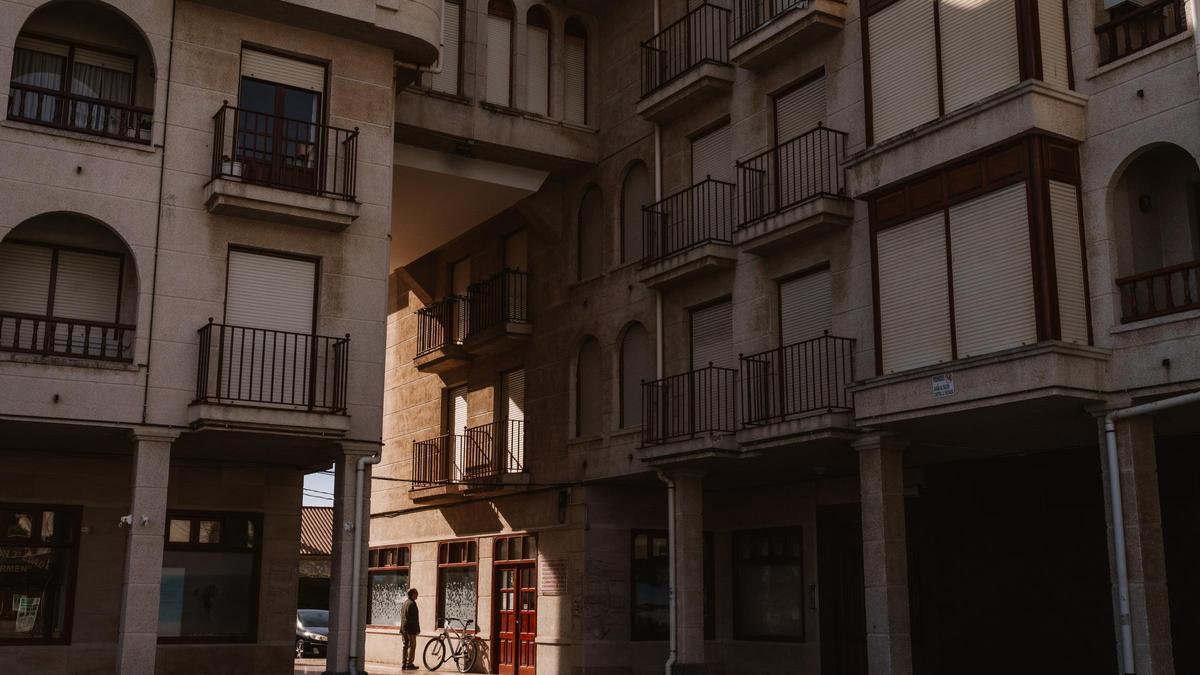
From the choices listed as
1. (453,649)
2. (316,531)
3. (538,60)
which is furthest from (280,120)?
(316,531)

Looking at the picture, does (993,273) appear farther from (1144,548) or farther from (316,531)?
(316,531)

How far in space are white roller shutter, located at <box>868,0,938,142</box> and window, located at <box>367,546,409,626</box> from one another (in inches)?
747

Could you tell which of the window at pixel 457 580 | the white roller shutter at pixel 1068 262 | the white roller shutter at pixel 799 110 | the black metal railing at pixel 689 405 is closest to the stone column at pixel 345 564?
the black metal railing at pixel 689 405

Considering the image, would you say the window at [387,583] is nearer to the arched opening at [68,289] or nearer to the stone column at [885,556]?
the arched opening at [68,289]

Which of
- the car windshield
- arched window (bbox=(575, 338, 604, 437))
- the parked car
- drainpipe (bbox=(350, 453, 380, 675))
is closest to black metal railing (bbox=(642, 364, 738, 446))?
arched window (bbox=(575, 338, 604, 437))

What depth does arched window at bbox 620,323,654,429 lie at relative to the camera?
25.2 metres

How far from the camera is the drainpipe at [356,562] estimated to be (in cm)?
2052

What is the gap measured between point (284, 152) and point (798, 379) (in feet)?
32.2

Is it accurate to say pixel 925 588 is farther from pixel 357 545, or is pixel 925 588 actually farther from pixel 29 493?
pixel 29 493

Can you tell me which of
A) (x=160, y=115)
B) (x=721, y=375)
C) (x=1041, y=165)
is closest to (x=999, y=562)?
(x=721, y=375)

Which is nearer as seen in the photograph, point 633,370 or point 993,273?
point 993,273

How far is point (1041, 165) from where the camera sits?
16.2 metres

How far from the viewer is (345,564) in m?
20.8

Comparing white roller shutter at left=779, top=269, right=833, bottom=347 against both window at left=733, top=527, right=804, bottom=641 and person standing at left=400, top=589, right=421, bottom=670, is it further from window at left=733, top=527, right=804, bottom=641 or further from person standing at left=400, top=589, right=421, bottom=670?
person standing at left=400, top=589, right=421, bottom=670
